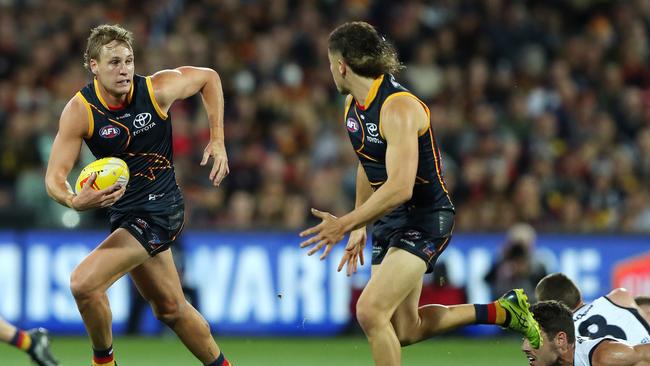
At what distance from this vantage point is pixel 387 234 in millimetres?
7953

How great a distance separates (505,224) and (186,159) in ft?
12.6

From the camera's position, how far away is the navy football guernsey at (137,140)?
7957 mm

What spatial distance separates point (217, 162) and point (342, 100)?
26.1ft

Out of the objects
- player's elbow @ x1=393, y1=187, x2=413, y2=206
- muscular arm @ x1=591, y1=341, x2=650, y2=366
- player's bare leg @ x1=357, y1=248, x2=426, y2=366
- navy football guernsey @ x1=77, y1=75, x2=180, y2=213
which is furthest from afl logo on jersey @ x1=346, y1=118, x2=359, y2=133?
muscular arm @ x1=591, y1=341, x2=650, y2=366

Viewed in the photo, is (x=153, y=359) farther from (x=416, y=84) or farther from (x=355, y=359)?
(x=416, y=84)

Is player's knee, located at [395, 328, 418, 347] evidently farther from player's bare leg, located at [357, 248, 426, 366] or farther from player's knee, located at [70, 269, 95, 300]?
player's knee, located at [70, 269, 95, 300]

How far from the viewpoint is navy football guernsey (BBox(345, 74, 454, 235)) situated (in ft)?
25.0

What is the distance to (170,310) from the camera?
7.98 meters

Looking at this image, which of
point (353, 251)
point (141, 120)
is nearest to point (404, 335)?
point (353, 251)

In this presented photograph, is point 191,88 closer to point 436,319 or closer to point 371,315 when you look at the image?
point 371,315

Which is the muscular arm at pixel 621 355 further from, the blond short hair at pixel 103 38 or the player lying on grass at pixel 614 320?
the blond short hair at pixel 103 38

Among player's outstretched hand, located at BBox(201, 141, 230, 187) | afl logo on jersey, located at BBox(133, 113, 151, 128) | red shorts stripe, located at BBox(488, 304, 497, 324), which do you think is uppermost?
afl logo on jersey, located at BBox(133, 113, 151, 128)

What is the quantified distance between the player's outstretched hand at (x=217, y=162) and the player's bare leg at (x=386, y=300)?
1.21 m

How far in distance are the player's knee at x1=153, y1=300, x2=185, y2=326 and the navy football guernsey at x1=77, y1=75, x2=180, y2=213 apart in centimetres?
62
